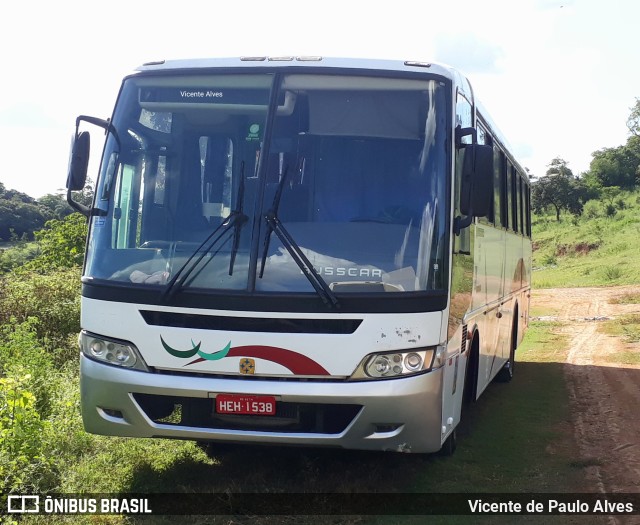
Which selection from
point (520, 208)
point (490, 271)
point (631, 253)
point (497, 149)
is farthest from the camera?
point (631, 253)

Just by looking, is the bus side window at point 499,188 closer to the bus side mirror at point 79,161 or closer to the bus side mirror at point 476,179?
the bus side mirror at point 476,179

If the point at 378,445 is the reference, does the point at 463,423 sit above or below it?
below

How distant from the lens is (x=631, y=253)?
4003 cm

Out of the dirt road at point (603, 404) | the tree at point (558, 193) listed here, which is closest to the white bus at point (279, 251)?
the dirt road at point (603, 404)

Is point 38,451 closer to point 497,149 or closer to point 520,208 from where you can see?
point 497,149

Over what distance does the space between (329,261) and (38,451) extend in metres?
2.70

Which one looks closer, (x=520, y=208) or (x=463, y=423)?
(x=463, y=423)

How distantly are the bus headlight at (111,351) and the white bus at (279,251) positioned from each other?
12 millimetres

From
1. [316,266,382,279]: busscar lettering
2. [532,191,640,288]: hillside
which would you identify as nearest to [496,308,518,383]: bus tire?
[316,266,382,279]: busscar lettering

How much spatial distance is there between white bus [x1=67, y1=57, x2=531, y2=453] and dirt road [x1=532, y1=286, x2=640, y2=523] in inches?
70.6

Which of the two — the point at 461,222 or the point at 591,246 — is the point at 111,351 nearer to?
the point at 461,222

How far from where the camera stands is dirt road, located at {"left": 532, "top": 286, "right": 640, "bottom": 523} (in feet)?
23.4

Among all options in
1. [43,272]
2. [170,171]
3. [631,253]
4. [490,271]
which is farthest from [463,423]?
[631,253]

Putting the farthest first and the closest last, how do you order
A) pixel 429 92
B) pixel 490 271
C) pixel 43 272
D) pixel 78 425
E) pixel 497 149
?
pixel 43 272 < pixel 497 149 < pixel 490 271 < pixel 78 425 < pixel 429 92
